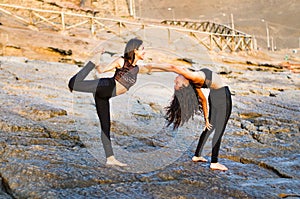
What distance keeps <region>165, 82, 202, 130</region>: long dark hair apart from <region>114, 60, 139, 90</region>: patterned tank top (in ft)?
1.99

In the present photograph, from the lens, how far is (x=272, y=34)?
76000 millimetres

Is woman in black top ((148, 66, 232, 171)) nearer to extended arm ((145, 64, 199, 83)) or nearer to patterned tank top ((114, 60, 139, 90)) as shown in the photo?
extended arm ((145, 64, 199, 83))

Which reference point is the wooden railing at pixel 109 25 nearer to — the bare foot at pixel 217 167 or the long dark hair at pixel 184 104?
the long dark hair at pixel 184 104

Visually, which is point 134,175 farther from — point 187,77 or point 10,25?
point 10,25

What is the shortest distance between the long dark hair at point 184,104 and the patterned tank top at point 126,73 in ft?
1.99

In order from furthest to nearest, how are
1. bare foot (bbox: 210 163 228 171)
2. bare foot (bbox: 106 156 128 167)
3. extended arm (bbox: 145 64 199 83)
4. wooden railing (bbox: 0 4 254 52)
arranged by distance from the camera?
1. wooden railing (bbox: 0 4 254 52)
2. bare foot (bbox: 210 163 228 171)
3. bare foot (bbox: 106 156 128 167)
4. extended arm (bbox: 145 64 199 83)

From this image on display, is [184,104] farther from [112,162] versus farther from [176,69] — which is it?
[112,162]

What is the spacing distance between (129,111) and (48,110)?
142 centimetres

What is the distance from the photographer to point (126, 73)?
335 cm

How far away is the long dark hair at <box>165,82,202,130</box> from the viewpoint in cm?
373

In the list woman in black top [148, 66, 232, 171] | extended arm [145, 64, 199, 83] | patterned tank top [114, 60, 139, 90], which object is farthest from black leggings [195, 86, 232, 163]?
patterned tank top [114, 60, 139, 90]

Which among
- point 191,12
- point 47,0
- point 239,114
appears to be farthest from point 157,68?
point 191,12

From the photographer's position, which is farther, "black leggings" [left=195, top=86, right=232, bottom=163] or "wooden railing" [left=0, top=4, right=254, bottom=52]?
"wooden railing" [left=0, top=4, right=254, bottom=52]

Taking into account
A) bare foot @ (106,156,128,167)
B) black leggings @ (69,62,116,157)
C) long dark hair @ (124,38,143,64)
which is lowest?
bare foot @ (106,156,128,167)
